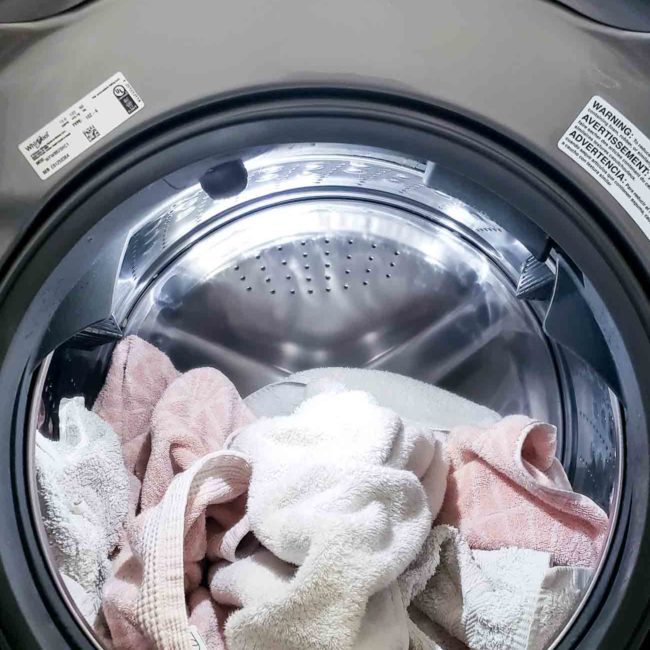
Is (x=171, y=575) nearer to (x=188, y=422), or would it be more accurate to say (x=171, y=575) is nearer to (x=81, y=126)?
(x=188, y=422)

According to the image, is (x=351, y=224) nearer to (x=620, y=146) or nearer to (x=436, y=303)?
(x=436, y=303)

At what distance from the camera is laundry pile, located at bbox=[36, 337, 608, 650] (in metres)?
0.60

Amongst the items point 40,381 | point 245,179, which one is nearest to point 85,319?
point 40,381

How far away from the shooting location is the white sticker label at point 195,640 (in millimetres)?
589

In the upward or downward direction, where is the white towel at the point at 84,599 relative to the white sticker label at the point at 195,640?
downward

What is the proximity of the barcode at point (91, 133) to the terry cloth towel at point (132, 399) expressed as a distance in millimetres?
398

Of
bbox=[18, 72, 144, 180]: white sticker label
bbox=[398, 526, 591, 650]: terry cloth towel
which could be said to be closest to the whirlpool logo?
bbox=[18, 72, 144, 180]: white sticker label

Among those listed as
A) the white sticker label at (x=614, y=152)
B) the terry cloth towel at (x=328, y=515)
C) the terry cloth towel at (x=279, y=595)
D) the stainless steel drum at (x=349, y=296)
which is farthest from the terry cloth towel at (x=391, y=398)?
the white sticker label at (x=614, y=152)

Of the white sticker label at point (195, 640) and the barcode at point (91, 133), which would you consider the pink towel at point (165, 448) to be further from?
the barcode at point (91, 133)

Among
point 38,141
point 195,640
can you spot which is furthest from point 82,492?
point 38,141

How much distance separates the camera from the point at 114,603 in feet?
2.06

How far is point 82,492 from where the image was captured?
28.2 inches

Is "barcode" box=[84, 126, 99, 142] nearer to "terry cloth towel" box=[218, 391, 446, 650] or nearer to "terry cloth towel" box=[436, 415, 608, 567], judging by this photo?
"terry cloth towel" box=[218, 391, 446, 650]

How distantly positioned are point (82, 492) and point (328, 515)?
0.26m
